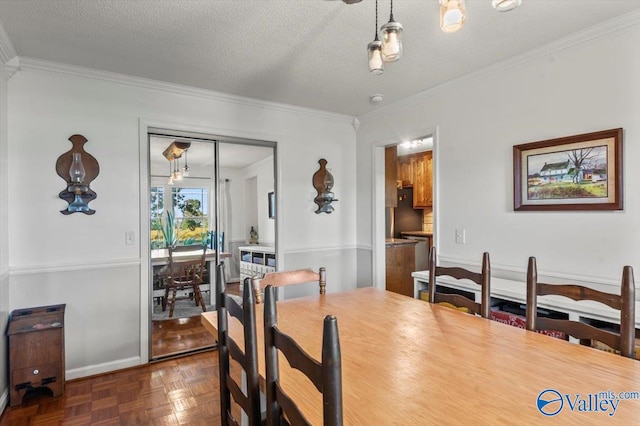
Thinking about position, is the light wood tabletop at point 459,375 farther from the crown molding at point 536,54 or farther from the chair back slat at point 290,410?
the crown molding at point 536,54

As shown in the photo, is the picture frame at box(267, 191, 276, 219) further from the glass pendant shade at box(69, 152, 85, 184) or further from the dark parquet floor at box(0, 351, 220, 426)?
the glass pendant shade at box(69, 152, 85, 184)

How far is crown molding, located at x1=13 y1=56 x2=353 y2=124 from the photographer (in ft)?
8.61

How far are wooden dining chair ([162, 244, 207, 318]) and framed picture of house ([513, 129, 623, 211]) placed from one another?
285cm

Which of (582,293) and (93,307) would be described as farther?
(93,307)

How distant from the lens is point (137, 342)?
9.76 feet

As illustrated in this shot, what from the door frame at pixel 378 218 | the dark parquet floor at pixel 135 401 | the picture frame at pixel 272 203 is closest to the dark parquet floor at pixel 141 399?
the dark parquet floor at pixel 135 401

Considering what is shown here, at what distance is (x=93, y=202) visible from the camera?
2812mm

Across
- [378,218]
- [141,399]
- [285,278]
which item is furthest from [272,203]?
[141,399]

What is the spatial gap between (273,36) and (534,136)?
1.98m

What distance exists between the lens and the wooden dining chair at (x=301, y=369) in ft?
2.16

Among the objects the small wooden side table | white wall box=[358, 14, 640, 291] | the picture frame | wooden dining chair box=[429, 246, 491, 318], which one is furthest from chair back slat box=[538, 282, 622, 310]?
the small wooden side table

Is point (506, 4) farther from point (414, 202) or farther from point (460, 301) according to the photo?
point (414, 202)

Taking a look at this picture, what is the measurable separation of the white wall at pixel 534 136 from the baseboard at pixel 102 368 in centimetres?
289

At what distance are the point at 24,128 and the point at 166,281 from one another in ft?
5.38
